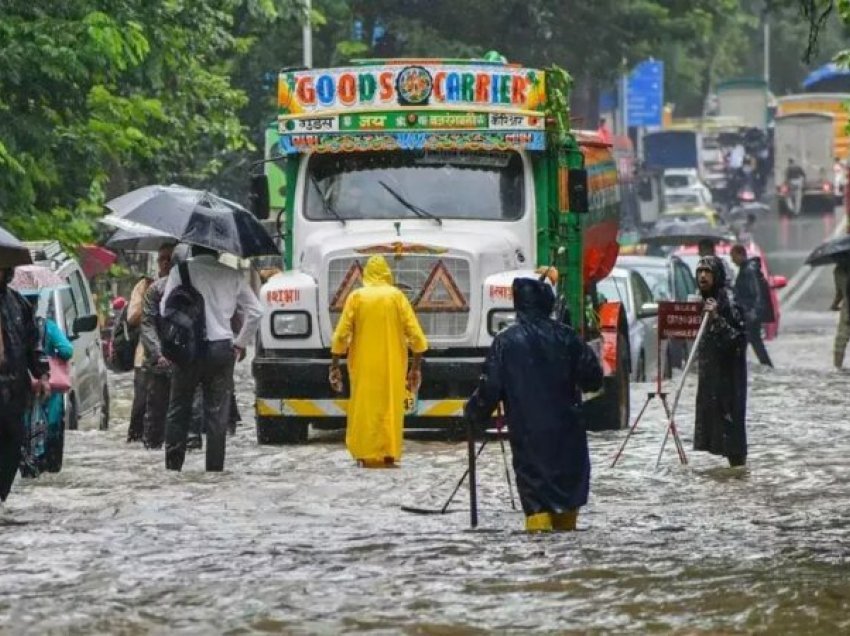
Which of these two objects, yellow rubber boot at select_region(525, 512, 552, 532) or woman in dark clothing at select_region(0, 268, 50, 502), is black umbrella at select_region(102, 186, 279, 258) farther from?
yellow rubber boot at select_region(525, 512, 552, 532)

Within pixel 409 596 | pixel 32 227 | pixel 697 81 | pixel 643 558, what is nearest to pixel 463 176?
pixel 32 227

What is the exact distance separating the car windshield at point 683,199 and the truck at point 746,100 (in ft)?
48.7

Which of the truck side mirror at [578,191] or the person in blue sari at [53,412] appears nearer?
the person in blue sari at [53,412]

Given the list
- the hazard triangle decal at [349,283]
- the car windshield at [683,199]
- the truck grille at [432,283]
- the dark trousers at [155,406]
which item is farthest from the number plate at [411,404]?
the car windshield at [683,199]

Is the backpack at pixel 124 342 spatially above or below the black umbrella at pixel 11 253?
below

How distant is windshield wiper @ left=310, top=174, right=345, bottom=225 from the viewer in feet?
66.6

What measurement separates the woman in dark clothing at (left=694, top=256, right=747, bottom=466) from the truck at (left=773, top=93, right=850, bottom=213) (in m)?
66.8

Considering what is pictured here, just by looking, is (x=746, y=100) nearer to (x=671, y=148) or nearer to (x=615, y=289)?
(x=671, y=148)

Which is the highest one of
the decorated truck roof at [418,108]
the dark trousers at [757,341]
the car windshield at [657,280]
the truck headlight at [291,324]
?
the decorated truck roof at [418,108]

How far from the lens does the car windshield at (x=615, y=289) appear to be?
28094 millimetres

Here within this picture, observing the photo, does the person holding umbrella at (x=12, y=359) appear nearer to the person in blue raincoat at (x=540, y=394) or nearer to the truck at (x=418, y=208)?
the person in blue raincoat at (x=540, y=394)

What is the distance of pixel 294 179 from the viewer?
2061cm

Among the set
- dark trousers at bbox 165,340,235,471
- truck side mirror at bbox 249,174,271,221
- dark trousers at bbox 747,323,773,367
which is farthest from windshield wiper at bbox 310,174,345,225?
dark trousers at bbox 747,323,773,367

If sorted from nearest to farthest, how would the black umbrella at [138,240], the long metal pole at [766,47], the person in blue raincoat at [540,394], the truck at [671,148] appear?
the person in blue raincoat at [540,394], the black umbrella at [138,240], the truck at [671,148], the long metal pole at [766,47]
